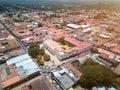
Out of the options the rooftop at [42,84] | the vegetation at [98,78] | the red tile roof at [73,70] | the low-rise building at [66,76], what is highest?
the vegetation at [98,78]

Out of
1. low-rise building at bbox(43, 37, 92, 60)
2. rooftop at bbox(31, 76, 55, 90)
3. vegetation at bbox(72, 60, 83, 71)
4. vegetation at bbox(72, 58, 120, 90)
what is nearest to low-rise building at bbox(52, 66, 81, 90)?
vegetation at bbox(72, 60, 83, 71)

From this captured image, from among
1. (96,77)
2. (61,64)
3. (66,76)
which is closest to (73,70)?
(66,76)

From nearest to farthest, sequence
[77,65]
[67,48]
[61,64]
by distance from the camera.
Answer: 1. [77,65]
2. [61,64]
3. [67,48]

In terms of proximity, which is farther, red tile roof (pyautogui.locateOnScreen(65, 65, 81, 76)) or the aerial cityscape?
red tile roof (pyautogui.locateOnScreen(65, 65, 81, 76))

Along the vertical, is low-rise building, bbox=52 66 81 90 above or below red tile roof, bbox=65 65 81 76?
below

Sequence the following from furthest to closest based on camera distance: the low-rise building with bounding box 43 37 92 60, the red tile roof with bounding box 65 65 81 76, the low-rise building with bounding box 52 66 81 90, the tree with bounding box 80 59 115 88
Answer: the low-rise building with bounding box 43 37 92 60
the red tile roof with bounding box 65 65 81 76
the low-rise building with bounding box 52 66 81 90
the tree with bounding box 80 59 115 88

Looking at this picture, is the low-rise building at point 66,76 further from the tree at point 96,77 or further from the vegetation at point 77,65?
the tree at point 96,77

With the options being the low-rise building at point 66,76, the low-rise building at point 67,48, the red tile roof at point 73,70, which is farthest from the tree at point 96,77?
the low-rise building at point 67,48

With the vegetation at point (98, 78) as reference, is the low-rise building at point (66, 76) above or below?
below

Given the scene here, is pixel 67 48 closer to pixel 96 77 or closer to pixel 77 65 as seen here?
pixel 77 65

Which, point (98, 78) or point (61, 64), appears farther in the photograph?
point (61, 64)

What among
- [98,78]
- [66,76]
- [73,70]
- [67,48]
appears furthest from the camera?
[67,48]

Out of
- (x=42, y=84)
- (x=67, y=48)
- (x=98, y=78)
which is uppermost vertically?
(x=98, y=78)

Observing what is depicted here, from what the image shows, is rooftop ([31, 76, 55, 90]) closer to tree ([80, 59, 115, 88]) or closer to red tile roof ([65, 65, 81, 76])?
red tile roof ([65, 65, 81, 76])
